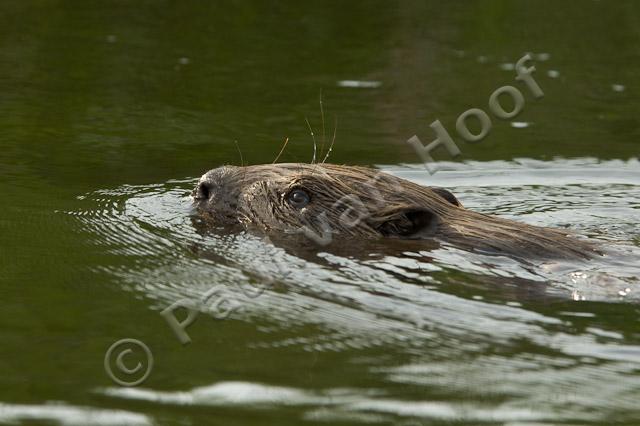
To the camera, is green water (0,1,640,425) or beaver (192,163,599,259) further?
beaver (192,163,599,259)

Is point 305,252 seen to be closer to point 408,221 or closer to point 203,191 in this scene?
point 408,221

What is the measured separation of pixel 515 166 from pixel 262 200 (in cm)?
279

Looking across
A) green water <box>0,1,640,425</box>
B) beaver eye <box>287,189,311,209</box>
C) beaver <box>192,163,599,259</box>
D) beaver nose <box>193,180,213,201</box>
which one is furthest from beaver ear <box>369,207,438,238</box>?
beaver nose <box>193,180,213,201</box>

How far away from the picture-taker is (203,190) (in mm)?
7441

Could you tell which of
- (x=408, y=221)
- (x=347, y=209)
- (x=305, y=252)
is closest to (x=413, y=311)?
(x=305, y=252)

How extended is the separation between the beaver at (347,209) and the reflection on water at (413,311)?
0.48 feet

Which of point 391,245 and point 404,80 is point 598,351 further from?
point 404,80

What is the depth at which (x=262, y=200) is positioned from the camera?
23.7 feet

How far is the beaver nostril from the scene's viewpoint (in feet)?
24.2

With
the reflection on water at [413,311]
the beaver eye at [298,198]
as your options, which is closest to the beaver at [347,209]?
the beaver eye at [298,198]

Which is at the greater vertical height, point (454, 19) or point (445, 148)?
point (454, 19)

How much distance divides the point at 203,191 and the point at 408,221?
132cm

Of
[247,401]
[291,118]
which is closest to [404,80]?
[291,118]

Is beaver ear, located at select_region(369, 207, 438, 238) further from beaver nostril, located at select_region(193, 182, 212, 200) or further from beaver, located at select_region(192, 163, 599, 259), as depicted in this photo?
beaver nostril, located at select_region(193, 182, 212, 200)
